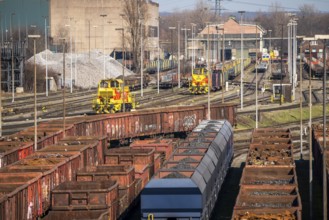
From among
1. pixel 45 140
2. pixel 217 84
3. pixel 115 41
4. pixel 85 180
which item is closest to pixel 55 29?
pixel 115 41

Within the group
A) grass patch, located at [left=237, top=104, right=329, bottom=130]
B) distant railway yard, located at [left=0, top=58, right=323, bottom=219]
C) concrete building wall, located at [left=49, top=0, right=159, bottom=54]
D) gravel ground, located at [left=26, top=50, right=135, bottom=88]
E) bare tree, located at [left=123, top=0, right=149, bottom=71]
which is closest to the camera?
distant railway yard, located at [left=0, top=58, right=323, bottom=219]

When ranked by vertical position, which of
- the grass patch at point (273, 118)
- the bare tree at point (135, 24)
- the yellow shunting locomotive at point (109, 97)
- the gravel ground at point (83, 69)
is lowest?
the grass patch at point (273, 118)

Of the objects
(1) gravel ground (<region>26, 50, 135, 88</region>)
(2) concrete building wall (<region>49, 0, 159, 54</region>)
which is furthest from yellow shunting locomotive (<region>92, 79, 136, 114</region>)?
(2) concrete building wall (<region>49, 0, 159, 54</region>)

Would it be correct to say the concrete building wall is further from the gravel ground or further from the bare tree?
the gravel ground

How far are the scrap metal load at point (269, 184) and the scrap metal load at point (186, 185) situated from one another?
55.2 inches

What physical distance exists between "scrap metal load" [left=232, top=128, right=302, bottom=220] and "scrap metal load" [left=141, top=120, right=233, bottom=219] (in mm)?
1401

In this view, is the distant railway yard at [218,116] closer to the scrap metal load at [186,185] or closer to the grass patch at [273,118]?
the grass patch at [273,118]

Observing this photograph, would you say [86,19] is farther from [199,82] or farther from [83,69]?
[199,82]

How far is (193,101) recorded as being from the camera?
82.9m

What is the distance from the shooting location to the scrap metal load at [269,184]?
82.3 feet

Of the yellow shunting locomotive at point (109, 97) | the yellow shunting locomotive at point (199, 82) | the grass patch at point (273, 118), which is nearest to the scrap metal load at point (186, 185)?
the yellow shunting locomotive at point (109, 97)

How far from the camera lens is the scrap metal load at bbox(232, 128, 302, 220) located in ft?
82.3

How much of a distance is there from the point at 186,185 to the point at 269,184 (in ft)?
12.5

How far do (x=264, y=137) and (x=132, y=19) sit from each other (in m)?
76.7
